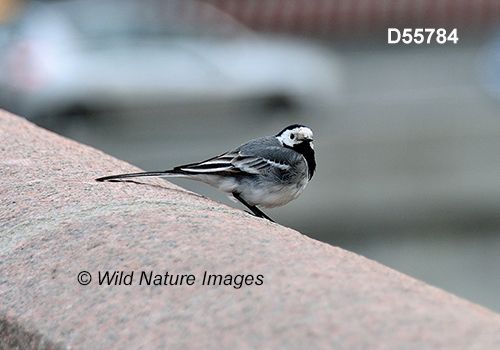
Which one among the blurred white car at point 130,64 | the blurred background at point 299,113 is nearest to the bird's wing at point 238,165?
the blurred background at point 299,113

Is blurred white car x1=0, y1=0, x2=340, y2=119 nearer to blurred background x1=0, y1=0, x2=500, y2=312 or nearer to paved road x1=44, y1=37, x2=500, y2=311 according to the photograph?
blurred background x1=0, y1=0, x2=500, y2=312

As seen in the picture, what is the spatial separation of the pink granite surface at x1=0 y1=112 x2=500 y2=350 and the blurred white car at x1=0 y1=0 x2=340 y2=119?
12.2 metres

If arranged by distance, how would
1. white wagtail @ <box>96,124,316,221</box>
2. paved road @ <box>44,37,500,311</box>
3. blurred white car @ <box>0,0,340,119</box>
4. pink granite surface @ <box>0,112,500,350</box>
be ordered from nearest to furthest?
pink granite surface @ <box>0,112,500,350</box>
white wagtail @ <box>96,124,316,221</box>
paved road @ <box>44,37,500,311</box>
blurred white car @ <box>0,0,340,119</box>

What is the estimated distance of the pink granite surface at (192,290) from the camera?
1.37 metres

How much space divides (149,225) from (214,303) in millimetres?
447

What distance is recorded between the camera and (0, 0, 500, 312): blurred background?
10.6 meters

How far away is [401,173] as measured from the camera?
1118 centimetres

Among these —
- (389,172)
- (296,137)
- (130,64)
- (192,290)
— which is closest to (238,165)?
(296,137)

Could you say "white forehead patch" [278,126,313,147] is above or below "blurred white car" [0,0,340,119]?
below

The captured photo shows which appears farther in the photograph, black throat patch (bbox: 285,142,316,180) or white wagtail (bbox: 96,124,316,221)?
black throat patch (bbox: 285,142,316,180)

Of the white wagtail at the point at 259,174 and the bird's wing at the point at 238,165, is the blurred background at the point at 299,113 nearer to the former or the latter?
the white wagtail at the point at 259,174

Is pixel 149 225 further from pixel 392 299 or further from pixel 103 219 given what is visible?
pixel 392 299

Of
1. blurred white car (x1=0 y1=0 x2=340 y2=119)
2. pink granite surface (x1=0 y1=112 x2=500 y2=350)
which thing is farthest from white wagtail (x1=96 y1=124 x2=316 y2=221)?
blurred white car (x1=0 y1=0 x2=340 y2=119)

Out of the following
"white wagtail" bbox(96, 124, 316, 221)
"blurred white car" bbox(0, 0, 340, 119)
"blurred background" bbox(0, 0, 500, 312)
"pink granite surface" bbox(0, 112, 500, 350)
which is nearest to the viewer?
"pink granite surface" bbox(0, 112, 500, 350)
